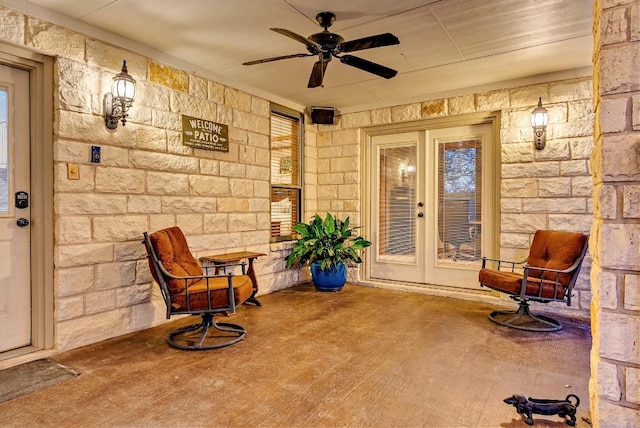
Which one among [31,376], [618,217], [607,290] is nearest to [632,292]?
[607,290]

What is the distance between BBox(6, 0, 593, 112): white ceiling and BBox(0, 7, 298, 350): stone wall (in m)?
0.19

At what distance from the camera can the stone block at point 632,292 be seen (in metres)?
1.34

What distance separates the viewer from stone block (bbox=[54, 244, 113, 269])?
9.00ft

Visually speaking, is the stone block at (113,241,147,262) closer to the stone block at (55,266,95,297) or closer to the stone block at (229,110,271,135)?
the stone block at (55,266,95,297)

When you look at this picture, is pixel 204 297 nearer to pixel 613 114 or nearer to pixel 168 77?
pixel 168 77

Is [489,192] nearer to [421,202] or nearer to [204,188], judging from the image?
[421,202]

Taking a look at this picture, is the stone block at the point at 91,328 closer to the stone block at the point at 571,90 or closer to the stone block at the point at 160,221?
the stone block at the point at 160,221

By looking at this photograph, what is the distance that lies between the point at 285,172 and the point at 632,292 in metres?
4.02

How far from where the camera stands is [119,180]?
3092 millimetres

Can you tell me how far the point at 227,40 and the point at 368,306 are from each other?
2.84 m

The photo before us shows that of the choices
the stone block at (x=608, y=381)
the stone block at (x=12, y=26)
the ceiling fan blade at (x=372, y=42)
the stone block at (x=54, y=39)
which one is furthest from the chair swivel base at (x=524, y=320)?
the stone block at (x=12, y=26)

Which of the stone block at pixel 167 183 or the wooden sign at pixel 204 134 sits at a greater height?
the wooden sign at pixel 204 134

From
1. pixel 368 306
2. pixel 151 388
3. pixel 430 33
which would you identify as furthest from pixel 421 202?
pixel 151 388

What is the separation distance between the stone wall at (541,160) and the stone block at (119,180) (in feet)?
10.6
